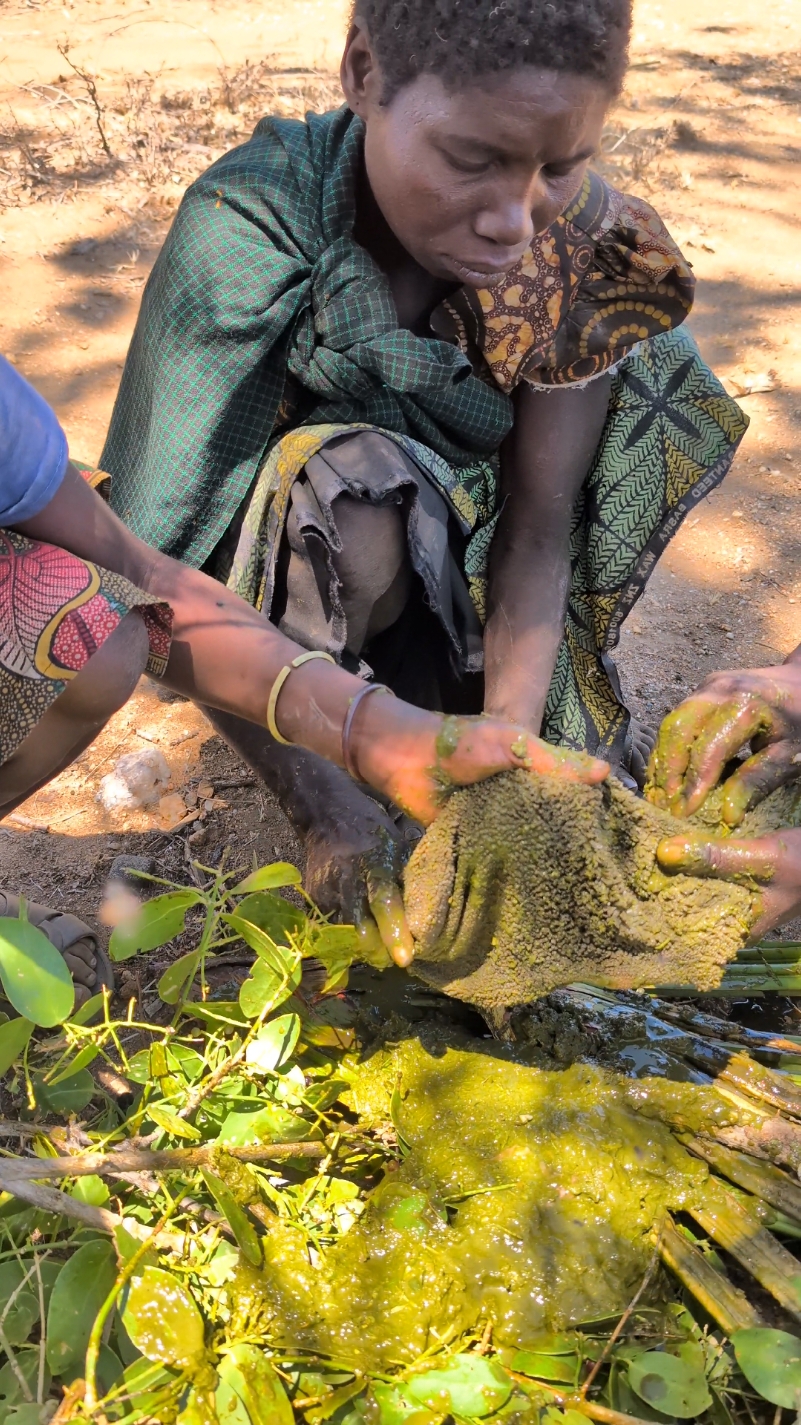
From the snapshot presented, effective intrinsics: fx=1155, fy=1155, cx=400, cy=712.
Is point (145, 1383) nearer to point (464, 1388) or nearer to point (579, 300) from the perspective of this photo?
point (464, 1388)

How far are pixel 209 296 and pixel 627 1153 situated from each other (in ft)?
4.65

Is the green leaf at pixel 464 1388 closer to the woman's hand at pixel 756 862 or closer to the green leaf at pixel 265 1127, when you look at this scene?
the green leaf at pixel 265 1127

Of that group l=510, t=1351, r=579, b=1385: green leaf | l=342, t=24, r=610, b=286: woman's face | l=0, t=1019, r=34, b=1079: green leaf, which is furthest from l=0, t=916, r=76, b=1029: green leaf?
l=342, t=24, r=610, b=286: woman's face

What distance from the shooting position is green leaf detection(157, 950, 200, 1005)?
1.56m

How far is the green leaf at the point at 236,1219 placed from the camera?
1.37 meters

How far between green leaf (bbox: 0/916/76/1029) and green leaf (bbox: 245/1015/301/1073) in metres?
0.28

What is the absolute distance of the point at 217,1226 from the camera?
55.7 inches

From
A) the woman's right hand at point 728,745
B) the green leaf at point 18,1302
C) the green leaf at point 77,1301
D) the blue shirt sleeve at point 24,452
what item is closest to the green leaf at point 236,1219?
the green leaf at point 77,1301

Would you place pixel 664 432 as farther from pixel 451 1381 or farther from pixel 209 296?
pixel 451 1381

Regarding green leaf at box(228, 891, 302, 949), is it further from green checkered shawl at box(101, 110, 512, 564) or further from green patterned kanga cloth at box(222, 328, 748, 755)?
green patterned kanga cloth at box(222, 328, 748, 755)

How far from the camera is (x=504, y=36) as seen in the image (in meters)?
1.47

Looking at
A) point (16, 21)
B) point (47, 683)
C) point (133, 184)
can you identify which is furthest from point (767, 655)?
point (16, 21)

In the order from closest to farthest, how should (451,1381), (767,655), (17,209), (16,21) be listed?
1. (451,1381)
2. (767,655)
3. (17,209)
4. (16,21)

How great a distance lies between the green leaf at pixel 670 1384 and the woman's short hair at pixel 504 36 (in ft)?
5.20
